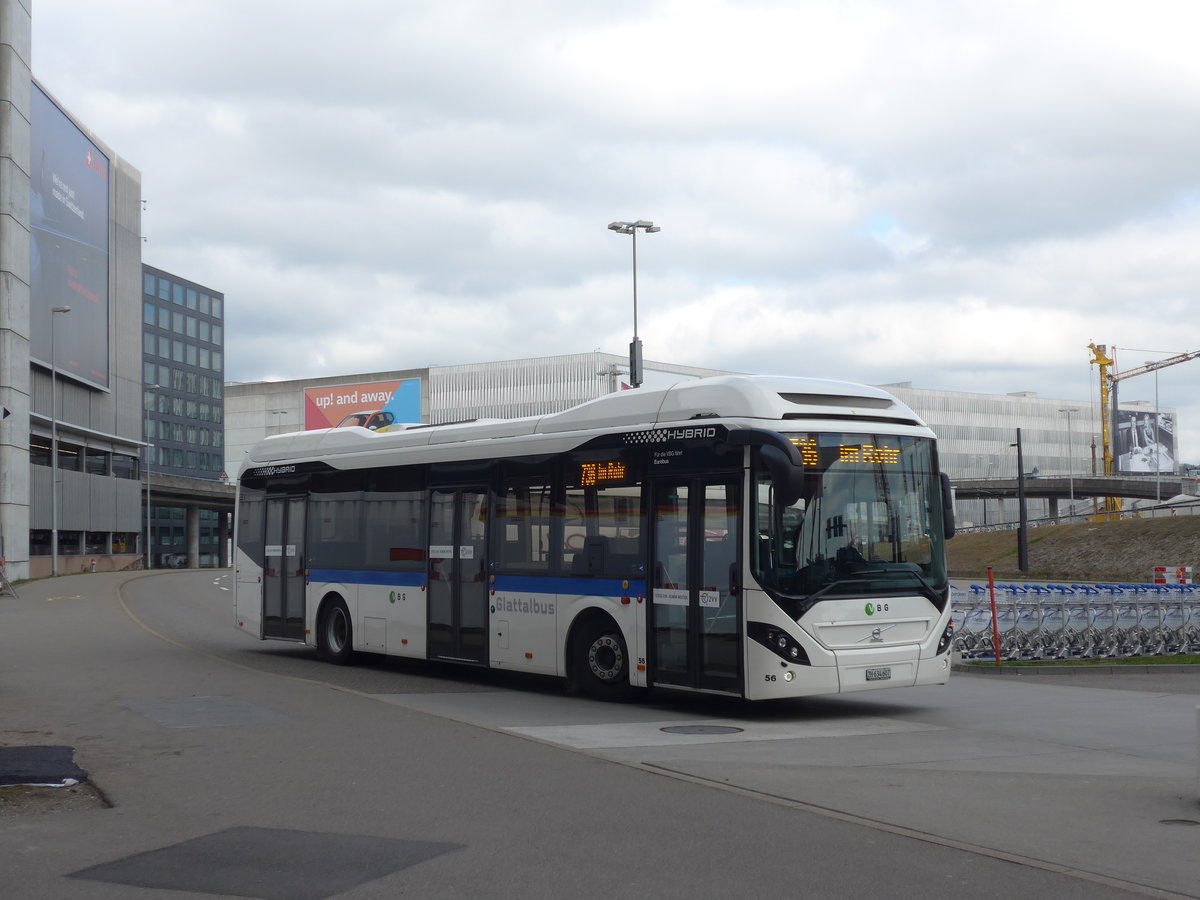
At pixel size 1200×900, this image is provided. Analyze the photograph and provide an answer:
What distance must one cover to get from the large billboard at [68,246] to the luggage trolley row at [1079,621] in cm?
5060

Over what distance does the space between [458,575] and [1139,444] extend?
120m

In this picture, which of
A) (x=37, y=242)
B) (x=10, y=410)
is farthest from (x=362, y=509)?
(x=37, y=242)

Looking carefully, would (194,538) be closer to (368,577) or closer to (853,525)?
(368,577)

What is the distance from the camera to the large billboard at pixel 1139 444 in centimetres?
12369

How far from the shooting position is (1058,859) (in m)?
6.97

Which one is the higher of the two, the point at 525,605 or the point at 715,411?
the point at 715,411

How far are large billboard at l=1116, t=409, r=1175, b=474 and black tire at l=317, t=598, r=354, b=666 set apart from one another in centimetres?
11484

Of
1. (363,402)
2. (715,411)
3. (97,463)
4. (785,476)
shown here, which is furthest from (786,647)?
(363,402)

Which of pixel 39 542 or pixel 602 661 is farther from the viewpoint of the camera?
pixel 39 542

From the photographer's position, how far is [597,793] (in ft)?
29.4

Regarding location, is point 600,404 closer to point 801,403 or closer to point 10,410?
point 801,403

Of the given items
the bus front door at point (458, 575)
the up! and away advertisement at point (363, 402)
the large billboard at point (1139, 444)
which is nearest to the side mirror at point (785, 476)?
the bus front door at point (458, 575)

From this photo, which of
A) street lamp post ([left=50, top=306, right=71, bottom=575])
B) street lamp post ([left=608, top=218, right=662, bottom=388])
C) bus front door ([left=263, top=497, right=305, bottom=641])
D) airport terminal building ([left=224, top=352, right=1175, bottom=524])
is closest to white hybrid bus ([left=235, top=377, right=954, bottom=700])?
bus front door ([left=263, top=497, right=305, bottom=641])

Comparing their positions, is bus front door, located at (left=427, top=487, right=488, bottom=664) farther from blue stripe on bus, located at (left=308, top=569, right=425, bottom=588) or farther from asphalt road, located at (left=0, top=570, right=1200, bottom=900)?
asphalt road, located at (left=0, top=570, right=1200, bottom=900)
